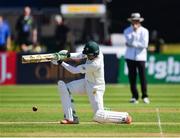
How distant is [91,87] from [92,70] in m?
0.32

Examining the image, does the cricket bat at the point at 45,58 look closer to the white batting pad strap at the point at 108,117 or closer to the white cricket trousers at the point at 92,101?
the white cricket trousers at the point at 92,101

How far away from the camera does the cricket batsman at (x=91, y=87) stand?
13.9 m

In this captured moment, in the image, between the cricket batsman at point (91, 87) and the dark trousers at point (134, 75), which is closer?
the cricket batsman at point (91, 87)

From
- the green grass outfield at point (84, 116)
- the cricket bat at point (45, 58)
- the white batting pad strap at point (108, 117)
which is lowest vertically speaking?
the green grass outfield at point (84, 116)

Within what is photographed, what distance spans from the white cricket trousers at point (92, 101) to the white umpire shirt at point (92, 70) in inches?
3.6

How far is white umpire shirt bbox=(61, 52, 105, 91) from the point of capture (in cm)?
1394

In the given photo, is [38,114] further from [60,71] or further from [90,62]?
[60,71]

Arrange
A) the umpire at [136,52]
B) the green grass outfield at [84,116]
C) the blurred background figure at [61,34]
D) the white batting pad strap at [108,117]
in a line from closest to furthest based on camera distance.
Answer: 1. the green grass outfield at [84,116]
2. the white batting pad strap at [108,117]
3. the umpire at [136,52]
4. the blurred background figure at [61,34]

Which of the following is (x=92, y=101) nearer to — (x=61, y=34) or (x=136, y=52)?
(x=136, y=52)

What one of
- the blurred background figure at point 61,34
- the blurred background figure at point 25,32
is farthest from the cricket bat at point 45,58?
the blurred background figure at point 61,34

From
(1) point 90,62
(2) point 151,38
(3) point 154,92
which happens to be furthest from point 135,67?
(2) point 151,38

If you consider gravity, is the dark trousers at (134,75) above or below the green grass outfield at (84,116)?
above

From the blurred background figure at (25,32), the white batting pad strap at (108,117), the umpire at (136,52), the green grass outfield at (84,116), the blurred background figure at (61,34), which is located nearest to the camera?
the green grass outfield at (84,116)

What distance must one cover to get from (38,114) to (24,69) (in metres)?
9.75
